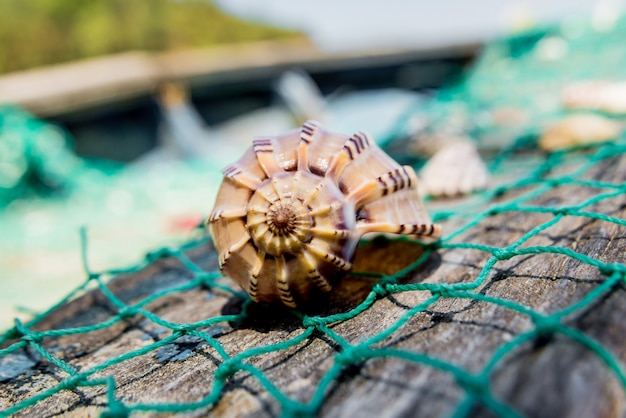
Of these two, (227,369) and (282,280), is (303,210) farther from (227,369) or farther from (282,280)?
(227,369)

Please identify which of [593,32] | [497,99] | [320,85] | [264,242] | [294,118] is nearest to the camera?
[264,242]

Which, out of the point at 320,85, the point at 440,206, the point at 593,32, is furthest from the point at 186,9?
the point at 440,206

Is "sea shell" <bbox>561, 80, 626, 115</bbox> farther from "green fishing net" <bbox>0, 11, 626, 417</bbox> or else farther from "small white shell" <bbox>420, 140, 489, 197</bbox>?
"small white shell" <bbox>420, 140, 489, 197</bbox>

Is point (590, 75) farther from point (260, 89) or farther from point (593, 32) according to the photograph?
point (260, 89)

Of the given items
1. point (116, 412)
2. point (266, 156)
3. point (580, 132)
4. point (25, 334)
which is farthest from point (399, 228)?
point (580, 132)

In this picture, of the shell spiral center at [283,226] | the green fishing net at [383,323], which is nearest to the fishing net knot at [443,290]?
the green fishing net at [383,323]

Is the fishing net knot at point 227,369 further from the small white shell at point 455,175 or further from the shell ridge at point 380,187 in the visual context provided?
the small white shell at point 455,175
